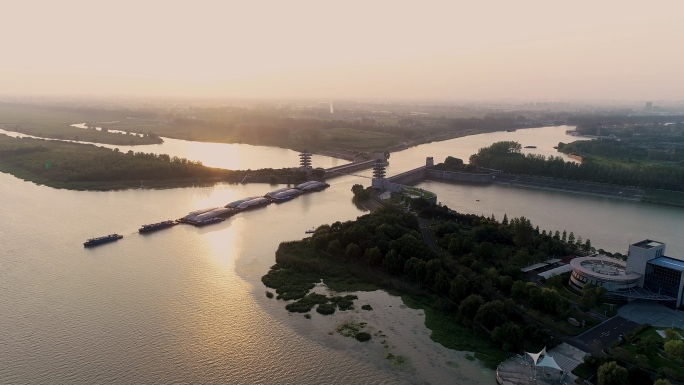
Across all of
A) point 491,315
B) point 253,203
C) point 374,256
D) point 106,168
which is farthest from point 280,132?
point 491,315

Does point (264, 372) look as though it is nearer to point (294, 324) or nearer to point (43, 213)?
point (294, 324)

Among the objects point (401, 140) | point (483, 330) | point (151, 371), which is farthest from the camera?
point (401, 140)

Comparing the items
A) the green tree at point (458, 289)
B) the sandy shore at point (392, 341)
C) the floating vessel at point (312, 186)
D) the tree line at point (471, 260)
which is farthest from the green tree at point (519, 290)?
the floating vessel at point (312, 186)

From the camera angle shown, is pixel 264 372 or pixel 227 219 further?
pixel 227 219

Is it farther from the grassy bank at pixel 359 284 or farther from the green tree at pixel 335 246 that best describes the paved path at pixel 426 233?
the green tree at pixel 335 246

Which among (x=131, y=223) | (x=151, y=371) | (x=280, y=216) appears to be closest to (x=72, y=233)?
(x=131, y=223)

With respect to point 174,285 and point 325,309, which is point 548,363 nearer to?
point 325,309

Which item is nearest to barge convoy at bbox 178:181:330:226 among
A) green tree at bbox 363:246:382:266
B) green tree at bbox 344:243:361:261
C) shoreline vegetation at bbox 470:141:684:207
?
green tree at bbox 344:243:361:261

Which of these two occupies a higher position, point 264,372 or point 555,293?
point 555,293
